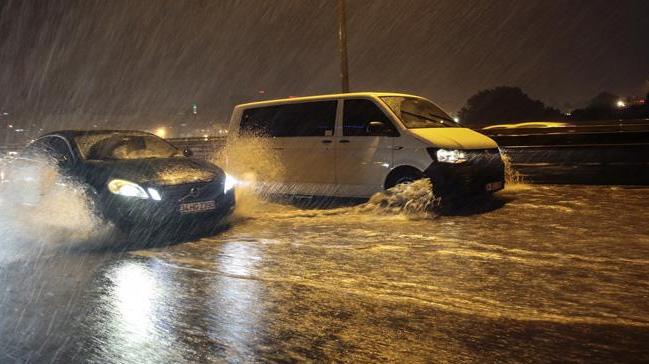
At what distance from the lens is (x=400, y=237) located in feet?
21.6

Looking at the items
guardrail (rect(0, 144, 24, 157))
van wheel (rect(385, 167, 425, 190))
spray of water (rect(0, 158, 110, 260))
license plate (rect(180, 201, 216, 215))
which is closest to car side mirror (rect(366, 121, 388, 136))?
van wheel (rect(385, 167, 425, 190))

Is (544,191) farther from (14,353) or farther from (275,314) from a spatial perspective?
(14,353)

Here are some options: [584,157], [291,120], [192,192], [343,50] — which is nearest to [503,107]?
[343,50]

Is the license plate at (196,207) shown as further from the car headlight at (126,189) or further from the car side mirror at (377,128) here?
the car side mirror at (377,128)

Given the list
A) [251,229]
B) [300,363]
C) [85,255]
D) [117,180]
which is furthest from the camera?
[251,229]

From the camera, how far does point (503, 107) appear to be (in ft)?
269

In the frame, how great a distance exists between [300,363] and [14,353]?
1906 millimetres

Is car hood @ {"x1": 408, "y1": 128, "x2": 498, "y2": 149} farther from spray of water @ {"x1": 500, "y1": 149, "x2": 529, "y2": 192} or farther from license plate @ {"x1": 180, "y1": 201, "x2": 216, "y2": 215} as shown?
license plate @ {"x1": 180, "y1": 201, "x2": 216, "y2": 215}

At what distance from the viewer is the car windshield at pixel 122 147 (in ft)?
25.7

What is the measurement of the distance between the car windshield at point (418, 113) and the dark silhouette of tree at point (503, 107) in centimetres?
7157

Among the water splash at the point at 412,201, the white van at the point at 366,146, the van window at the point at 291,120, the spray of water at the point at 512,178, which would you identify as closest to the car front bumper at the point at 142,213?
the white van at the point at 366,146

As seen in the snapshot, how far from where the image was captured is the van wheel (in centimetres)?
815

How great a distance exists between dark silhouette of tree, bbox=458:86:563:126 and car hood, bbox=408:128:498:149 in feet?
237

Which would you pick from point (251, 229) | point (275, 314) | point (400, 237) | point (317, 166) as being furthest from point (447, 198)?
A: point (275, 314)
